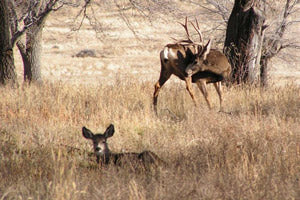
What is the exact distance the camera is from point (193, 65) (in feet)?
31.4

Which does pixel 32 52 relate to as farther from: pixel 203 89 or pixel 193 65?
pixel 203 89

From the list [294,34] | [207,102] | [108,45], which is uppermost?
[207,102]

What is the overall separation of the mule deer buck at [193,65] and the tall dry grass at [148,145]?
419 millimetres

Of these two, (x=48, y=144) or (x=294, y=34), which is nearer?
(x=48, y=144)

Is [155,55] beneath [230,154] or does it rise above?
beneath

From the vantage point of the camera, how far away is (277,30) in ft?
59.9

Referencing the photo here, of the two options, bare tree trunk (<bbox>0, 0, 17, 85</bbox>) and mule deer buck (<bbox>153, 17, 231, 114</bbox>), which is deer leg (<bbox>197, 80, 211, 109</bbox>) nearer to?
mule deer buck (<bbox>153, 17, 231, 114</bbox>)

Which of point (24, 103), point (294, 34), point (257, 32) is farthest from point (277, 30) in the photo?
point (24, 103)

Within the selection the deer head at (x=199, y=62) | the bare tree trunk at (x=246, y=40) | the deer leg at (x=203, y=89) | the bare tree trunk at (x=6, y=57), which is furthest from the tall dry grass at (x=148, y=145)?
the bare tree trunk at (x=246, y=40)

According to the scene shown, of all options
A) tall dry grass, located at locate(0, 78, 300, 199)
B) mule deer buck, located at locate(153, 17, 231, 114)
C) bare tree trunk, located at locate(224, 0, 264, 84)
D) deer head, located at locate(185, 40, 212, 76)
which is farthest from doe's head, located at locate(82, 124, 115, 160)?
bare tree trunk, located at locate(224, 0, 264, 84)

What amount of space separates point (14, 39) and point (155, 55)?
30.9m

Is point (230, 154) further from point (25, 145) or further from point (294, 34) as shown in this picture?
point (294, 34)

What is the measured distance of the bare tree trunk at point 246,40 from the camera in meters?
12.0

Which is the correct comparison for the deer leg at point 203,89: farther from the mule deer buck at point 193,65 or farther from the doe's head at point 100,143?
the doe's head at point 100,143
